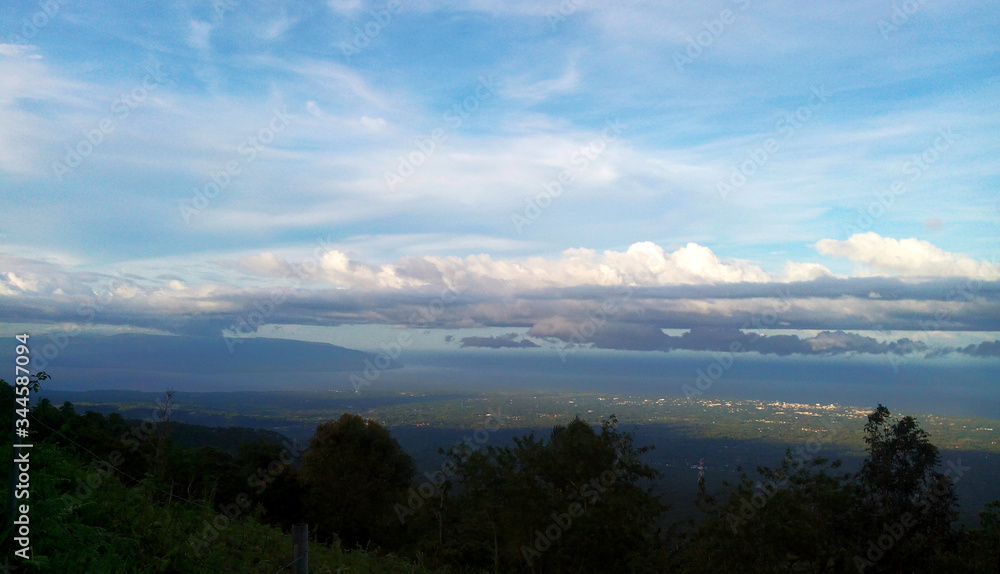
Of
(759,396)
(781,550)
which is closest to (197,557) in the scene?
(781,550)

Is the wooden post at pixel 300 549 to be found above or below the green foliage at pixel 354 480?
above

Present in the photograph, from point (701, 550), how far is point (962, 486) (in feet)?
182

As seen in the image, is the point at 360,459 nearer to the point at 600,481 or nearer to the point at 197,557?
the point at 600,481

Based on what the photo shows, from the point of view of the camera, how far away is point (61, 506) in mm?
7105

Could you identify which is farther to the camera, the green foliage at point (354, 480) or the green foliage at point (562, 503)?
the green foliage at point (354, 480)
